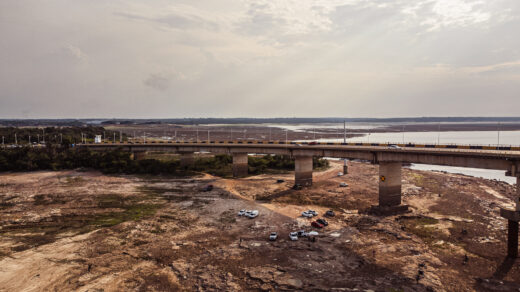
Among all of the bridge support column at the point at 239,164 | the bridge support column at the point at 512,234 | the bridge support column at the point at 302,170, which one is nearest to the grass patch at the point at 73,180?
the bridge support column at the point at 239,164

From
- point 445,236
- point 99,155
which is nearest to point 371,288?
point 445,236

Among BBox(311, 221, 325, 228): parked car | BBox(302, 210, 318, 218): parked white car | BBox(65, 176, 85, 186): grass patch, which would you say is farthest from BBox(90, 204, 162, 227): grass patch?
BBox(65, 176, 85, 186): grass patch

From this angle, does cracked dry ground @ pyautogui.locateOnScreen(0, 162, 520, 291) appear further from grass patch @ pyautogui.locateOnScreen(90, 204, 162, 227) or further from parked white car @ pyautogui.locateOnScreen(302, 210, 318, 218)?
parked white car @ pyautogui.locateOnScreen(302, 210, 318, 218)

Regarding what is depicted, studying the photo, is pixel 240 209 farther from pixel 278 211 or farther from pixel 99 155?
pixel 99 155

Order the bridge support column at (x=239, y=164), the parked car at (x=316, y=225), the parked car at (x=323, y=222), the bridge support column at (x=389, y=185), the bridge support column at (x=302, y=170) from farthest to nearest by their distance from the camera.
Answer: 1. the bridge support column at (x=239, y=164)
2. the bridge support column at (x=302, y=170)
3. the bridge support column at (x=389, y=185)
4. the parked car at (x=323, y=222)
5. the parked car at (x=316, y=225)

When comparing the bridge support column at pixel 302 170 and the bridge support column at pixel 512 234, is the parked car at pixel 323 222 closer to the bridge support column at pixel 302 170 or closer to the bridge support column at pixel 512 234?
the bridge support column at pixel 512 234
